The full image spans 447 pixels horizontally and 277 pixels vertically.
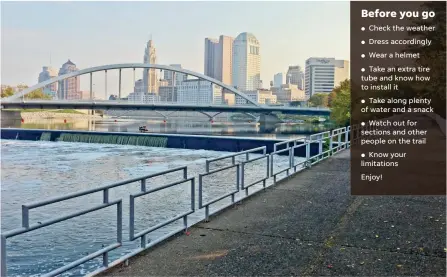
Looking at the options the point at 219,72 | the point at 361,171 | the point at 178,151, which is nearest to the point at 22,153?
the point at 178,151

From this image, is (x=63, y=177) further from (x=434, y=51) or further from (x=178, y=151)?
(x=434, y=51)

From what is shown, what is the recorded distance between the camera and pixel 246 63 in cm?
18062

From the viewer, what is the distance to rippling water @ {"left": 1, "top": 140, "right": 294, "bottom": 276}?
6854 millimetres

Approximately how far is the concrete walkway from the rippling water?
1.16m

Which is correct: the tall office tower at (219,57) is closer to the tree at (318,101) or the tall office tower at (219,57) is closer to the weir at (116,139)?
the tree at (318,101)

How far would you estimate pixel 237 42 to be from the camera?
192m

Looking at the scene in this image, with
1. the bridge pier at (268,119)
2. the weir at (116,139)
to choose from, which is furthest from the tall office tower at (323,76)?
the weir at (116,139)

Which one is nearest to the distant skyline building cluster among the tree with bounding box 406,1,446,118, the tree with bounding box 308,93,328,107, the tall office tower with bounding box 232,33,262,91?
the tall office tower with bounding box 232,33,262,91

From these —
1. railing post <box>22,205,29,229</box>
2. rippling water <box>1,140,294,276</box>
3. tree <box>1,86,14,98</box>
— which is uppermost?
tree <box>1,86,14,98</box>

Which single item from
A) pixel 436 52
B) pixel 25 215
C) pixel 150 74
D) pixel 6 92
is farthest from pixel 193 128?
pixel 150 74

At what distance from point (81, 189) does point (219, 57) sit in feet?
Answer: 557

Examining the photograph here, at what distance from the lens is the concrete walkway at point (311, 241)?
13.8 feet

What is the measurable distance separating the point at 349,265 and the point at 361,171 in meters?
4.99

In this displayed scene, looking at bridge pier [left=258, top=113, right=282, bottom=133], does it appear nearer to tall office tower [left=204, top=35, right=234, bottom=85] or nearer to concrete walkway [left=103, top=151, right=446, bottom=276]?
concrete walkway [left=103, top=151, right=446, bottom=276]
